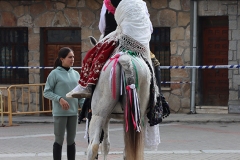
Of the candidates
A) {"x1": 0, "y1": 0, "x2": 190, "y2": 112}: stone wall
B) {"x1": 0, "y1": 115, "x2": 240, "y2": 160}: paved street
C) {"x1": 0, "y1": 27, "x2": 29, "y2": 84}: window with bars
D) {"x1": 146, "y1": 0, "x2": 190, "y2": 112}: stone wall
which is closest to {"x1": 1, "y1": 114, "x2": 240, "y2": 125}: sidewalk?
{"x1": 0, "y1": 115, "x2": 240, "y2": 160}: paved street

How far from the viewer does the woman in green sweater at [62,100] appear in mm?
9422

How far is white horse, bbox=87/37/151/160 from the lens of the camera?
7.18 m

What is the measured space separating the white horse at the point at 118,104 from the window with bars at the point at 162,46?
40.4 ft

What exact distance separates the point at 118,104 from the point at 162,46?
12.5 meters

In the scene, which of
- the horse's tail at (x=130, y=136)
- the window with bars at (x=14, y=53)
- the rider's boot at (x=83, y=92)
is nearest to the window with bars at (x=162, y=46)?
the window with bars at (x=14, y=53)

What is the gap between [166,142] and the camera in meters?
13.2

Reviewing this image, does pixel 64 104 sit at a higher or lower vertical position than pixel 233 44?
lower

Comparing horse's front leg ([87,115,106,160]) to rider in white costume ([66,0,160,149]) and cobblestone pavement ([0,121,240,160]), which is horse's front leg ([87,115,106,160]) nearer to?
rider in white costume ([66,0,160,149])

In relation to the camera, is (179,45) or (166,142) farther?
(179,45)

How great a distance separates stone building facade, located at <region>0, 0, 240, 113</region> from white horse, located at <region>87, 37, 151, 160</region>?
11.8 m

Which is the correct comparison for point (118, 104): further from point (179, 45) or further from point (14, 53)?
point (14, 53)

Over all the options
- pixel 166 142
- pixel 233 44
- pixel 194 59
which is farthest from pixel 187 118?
pixel 166 142

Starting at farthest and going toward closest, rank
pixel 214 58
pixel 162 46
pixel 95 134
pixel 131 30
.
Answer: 1. pixel 162 46
2. pixel 214 58
3. pixel 131 30
4. pixel 95 134

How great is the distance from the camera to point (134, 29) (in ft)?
24.4
